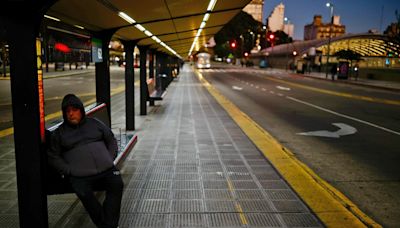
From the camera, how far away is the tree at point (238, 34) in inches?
5413

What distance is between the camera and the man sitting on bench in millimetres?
3799

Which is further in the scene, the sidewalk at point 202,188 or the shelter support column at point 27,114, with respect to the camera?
the sidewalk at point 202,188

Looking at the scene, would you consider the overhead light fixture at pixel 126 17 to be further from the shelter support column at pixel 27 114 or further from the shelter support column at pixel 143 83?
the shelter support column at pixel 143 83

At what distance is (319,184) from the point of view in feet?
19.4

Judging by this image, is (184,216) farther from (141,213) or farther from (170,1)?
(170,1)

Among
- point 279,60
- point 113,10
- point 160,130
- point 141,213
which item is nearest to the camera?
point 141,213

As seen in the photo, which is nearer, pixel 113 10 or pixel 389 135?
pixel 113 10

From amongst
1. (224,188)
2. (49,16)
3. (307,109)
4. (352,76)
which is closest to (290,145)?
(224,188)

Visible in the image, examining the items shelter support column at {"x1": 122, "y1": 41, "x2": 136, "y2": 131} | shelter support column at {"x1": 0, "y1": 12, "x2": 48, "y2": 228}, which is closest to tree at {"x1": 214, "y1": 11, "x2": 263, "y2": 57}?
shelter support column at {"x1": 122, "y1": 41, "x2": 136, "y2": 131}

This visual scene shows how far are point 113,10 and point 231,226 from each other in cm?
322

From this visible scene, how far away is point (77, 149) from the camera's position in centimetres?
Answer: 384

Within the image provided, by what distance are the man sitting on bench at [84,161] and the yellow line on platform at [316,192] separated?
2588 millimetres

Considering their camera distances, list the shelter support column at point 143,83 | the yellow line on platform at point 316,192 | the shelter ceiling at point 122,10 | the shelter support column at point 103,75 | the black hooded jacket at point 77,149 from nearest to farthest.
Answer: the black hooded jacket at point 77,149 < the shelter ceiling at point 122,10 < the yellow line on platform at point 316,192 < the shelter support column at point 103,75 < the shelter support column at point 143,83

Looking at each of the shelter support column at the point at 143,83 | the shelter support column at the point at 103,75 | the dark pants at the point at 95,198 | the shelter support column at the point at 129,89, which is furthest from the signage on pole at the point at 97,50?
the shelter support column at the point at 143,83
